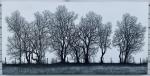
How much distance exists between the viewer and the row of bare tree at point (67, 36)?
5367 millimetres

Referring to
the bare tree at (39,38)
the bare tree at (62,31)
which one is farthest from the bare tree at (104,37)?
the bare tree at (39,38)

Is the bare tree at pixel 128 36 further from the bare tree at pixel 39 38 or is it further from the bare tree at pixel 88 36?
the bare tree at pixel 39 38

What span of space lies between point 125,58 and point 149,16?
2.28 ft

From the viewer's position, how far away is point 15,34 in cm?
538

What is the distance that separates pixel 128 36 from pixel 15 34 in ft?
5.33

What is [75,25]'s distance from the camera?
5.38m

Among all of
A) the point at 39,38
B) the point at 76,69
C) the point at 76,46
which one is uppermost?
the point at 39,38

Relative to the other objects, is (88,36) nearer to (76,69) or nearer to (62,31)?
(62,31)

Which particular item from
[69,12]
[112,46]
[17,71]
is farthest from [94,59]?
[17,71]

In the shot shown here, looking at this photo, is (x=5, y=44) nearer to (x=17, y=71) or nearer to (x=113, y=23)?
(x=17, y=71)

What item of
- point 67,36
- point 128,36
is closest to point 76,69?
point 67,36

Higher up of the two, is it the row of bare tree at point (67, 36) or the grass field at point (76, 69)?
the row of bare tree at point (67, 36)

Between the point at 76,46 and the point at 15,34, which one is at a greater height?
the point at 15,34

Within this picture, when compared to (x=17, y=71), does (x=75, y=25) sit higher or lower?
higher
